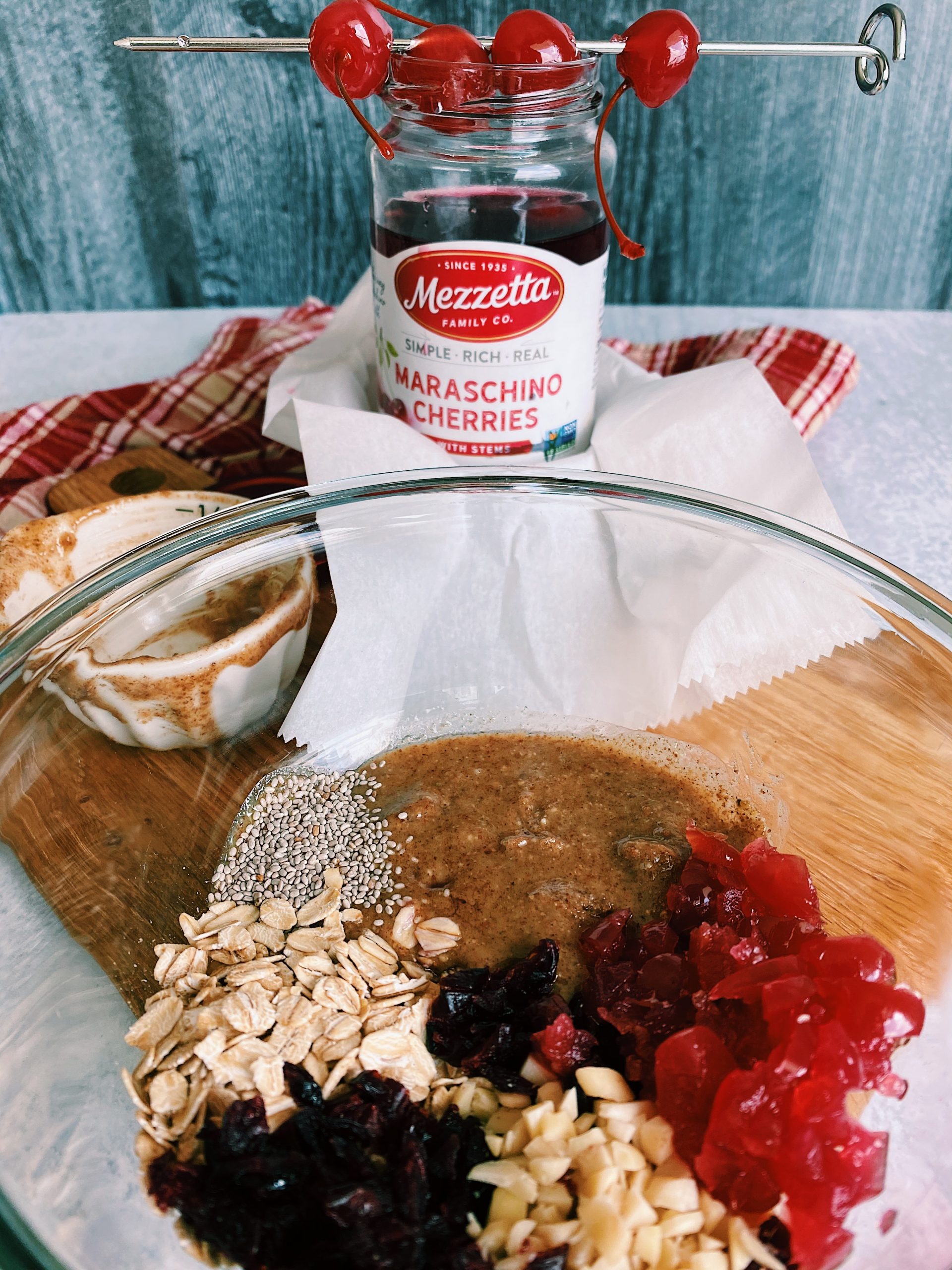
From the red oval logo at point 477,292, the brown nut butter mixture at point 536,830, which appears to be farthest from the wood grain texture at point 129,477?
the brown nut butter mixture at point 536,830

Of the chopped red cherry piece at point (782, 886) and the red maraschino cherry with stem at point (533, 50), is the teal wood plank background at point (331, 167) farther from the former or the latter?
the chopped red cherry piece at point (782, 886)

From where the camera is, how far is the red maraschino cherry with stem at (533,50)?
0.96 metres

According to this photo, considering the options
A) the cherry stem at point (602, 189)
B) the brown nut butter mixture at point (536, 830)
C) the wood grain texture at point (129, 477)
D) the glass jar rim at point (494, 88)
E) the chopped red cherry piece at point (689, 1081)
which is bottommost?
the brown nut butter mixture at point (536, 830)

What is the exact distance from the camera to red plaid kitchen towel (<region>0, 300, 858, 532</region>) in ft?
4.47

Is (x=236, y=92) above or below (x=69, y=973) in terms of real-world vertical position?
above

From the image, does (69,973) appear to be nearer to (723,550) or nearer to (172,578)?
(172,578)

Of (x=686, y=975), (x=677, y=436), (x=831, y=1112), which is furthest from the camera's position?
(x=677, y=436)

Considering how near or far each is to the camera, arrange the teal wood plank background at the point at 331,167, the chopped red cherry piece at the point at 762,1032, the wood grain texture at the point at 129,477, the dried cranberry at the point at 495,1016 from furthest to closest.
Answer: the teal wood plank background at the point at 331,167 → the wood grain texture at the point at 129,477 → the dried cranberry at the point at 495,1016 → the chopped red cherry piece at the point at 762,1032

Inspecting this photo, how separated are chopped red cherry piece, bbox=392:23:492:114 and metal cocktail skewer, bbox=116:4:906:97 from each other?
0.02 m

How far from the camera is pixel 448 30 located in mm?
983

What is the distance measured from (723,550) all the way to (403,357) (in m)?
0.40

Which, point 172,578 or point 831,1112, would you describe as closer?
point 831,1112

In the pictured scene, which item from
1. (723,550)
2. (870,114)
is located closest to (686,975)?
(723,550)

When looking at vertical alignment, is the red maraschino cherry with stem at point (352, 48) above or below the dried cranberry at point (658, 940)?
above
